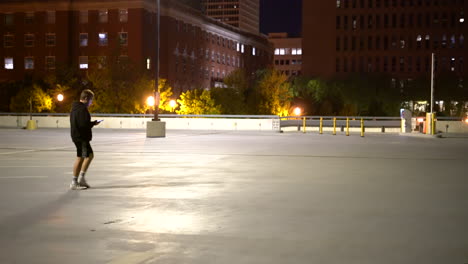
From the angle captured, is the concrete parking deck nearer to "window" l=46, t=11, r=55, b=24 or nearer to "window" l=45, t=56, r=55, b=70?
"window" l=45, t=56, r=55, b=70

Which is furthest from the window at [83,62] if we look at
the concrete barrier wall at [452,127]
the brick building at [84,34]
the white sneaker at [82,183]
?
the white sneaker at [82,183]

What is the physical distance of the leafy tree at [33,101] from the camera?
2557 inches

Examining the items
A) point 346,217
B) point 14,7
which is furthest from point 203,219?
point 14,7

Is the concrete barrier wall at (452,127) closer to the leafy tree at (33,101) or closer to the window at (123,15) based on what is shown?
the leafy tree at (33,101)

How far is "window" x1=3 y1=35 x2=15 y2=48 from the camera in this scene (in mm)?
87625

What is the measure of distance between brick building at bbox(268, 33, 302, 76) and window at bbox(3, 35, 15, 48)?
104m

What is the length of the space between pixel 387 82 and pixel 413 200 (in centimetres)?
8576

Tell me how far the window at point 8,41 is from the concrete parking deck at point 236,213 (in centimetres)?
7426

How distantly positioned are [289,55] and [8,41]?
10746cm

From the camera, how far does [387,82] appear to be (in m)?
94.4

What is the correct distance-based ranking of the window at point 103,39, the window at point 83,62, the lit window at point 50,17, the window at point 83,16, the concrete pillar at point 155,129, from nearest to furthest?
the concrete pillar at point 155,129 → the window at point 103,39 → the window at point 83,62 → the window at point 83,16 → the lit window at point 50,17

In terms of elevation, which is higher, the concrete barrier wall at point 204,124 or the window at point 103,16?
the window at point 103,16

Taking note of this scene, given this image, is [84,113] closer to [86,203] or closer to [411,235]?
[86,203]

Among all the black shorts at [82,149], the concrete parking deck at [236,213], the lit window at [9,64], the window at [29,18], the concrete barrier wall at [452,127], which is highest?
the window at [29,18]
